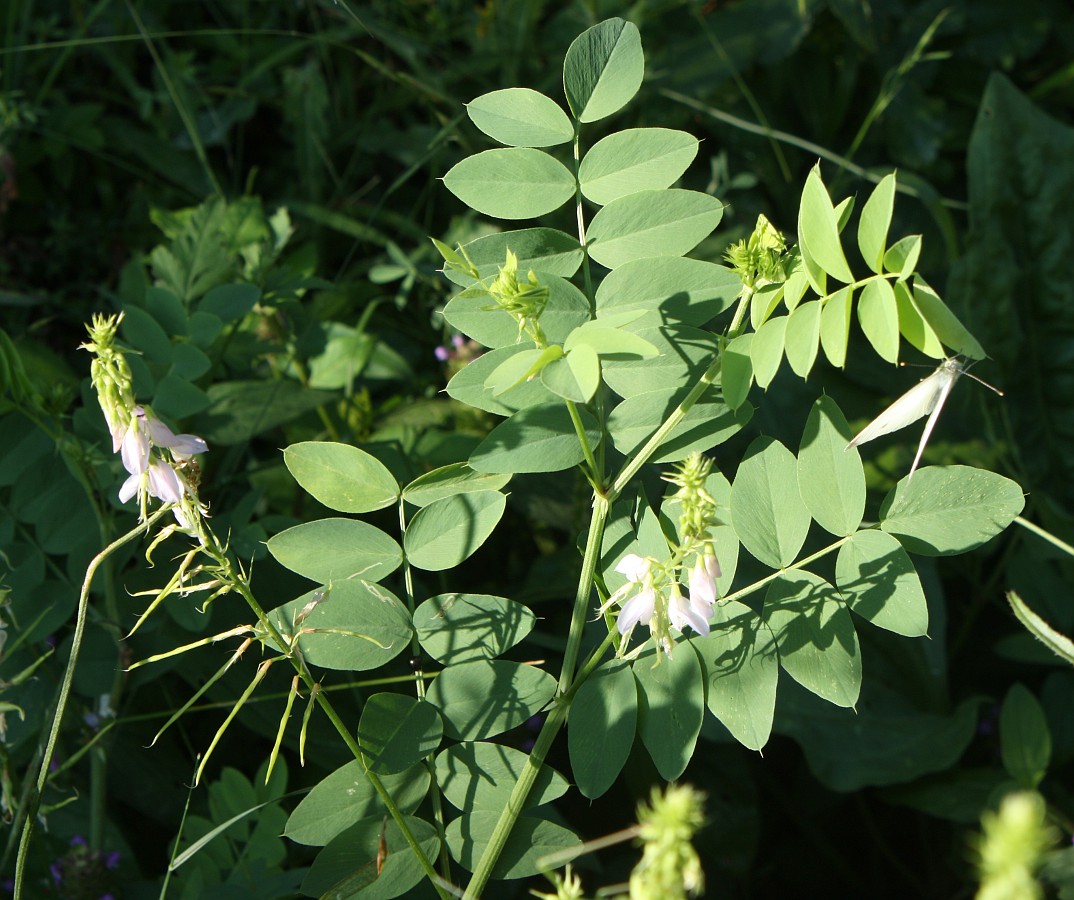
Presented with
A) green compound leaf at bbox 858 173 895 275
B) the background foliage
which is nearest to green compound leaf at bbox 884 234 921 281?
green compound leaf at bbox 858 173 895 275

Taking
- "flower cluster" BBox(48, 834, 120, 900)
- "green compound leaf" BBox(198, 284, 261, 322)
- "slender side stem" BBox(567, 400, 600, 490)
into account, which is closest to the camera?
"slender side stem" BBox(567, 400, 600, 490)

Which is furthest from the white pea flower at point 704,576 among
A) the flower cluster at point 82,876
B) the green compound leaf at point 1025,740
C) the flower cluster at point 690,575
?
the green compound leaf at point 1025,740

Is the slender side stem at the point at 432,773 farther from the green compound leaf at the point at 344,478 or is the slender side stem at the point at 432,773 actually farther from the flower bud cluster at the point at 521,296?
the flower bud cluster at the point at 521,296

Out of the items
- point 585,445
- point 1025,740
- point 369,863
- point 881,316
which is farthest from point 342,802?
point 1025,740

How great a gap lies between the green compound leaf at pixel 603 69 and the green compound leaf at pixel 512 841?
2.07ft

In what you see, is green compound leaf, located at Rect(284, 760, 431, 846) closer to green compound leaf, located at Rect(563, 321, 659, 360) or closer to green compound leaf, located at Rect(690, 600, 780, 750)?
green compound leaf, located at Rect(690, 600, 780, 750)

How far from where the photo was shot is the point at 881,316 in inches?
31.4

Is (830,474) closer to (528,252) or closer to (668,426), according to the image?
(668,426)

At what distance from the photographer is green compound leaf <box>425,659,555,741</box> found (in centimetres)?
93

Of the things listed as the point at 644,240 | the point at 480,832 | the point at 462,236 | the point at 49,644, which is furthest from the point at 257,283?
the point at 480,832

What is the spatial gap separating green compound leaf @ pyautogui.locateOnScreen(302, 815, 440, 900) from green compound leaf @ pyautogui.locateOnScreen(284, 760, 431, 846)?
1 cm

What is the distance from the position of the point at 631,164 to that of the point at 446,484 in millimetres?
338

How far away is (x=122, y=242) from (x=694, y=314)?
160 centimetres

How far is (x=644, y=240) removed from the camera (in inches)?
37.9
